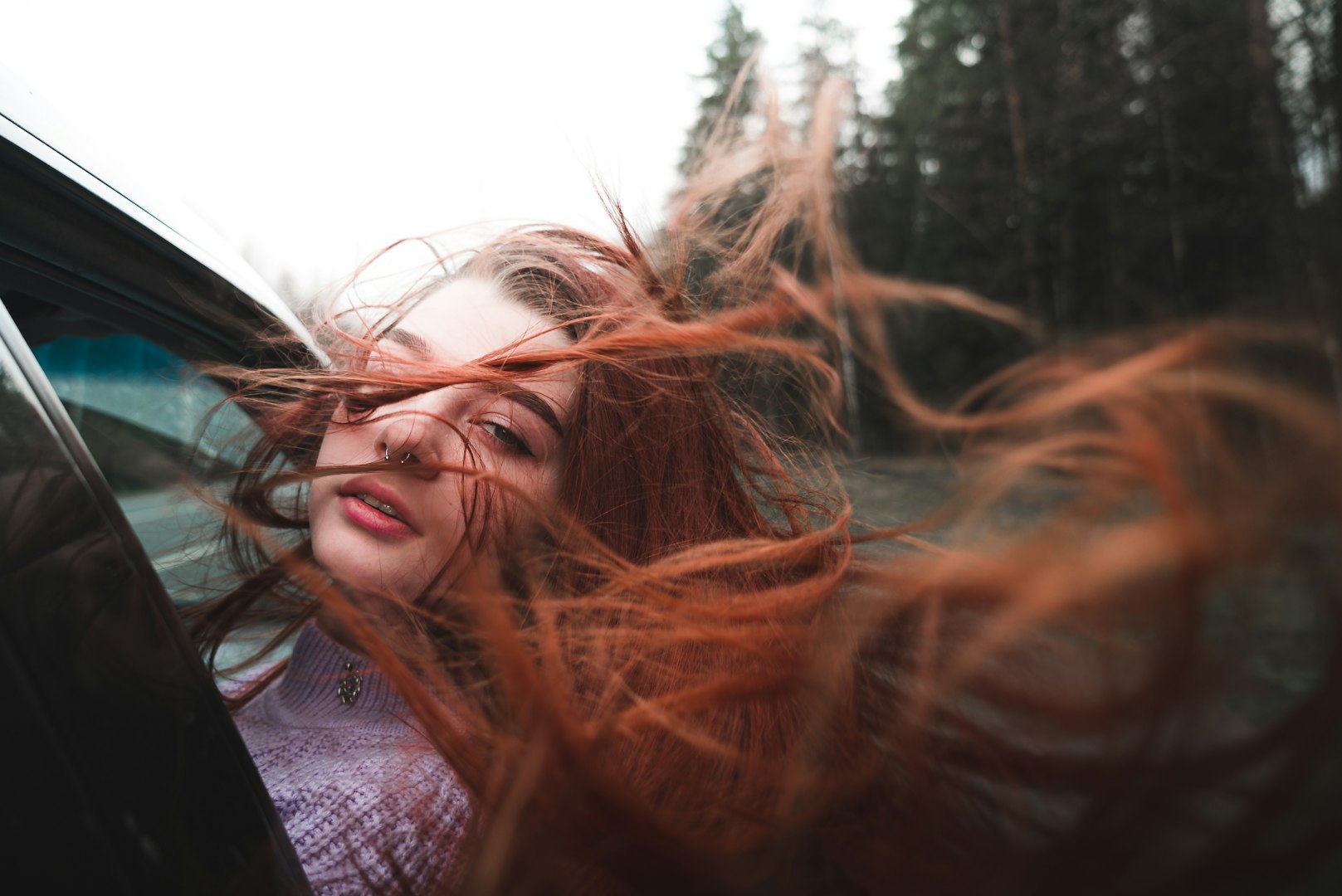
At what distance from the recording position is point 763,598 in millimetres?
995

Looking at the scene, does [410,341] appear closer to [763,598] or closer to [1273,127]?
[763,598]

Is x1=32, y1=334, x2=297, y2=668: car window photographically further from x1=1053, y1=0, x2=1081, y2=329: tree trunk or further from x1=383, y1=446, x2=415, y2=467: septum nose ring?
x1=1053, y1=0, x2=1081, y2=329: tree trunk

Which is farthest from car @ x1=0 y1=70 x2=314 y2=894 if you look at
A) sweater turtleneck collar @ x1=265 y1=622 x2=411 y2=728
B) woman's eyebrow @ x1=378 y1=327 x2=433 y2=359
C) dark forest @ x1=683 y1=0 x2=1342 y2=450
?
dark forest @ x1=683 y1=0 x2=1342 y2=450

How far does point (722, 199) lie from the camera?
151cm

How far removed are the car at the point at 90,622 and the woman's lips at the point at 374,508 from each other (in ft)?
1.21

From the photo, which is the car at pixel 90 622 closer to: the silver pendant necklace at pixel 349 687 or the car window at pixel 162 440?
the car window at pixel 162 440

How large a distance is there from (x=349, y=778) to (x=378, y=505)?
45 centimetres

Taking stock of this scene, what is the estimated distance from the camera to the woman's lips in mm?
1247

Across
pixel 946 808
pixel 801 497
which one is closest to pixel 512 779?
pixel 946 808

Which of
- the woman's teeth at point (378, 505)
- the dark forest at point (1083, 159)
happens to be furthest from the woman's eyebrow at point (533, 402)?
the dark forest at point (1083, 159)

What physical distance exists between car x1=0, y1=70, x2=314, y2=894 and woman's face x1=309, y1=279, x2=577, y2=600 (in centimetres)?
36

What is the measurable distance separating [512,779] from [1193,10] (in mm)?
15130

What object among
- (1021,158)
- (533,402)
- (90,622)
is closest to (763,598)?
(533,402)

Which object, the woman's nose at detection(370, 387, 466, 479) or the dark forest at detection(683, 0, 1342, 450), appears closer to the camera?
the woman's nose at detection(370, 387, 466, 479)
